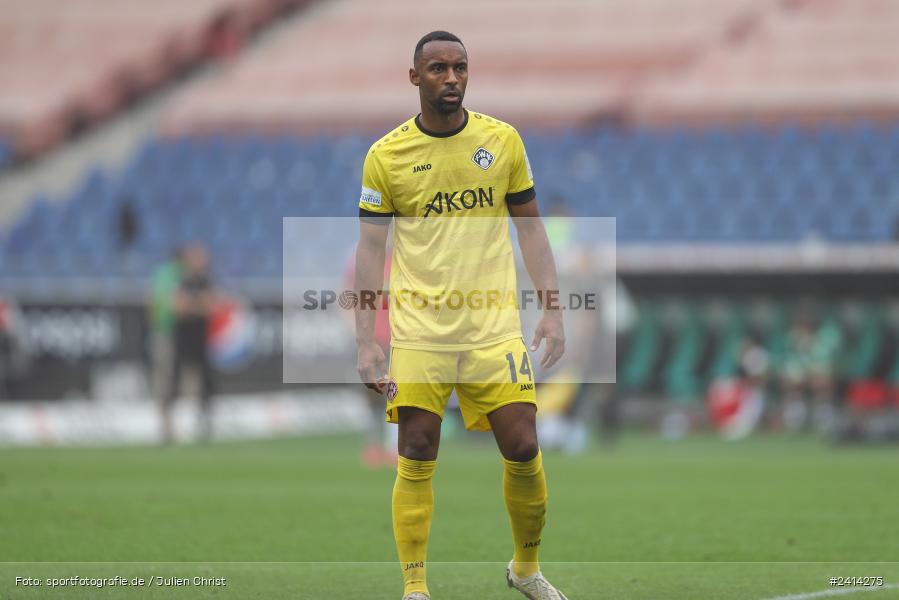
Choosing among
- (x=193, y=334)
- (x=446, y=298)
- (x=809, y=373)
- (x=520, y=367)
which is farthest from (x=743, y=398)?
(x=446, y=298)

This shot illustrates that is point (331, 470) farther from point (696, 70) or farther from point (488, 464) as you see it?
point (696, 70)

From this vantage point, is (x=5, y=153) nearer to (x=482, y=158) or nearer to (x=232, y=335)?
(x=232, y=335)

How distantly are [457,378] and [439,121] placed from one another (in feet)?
3.50

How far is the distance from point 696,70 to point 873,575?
20.7 metres

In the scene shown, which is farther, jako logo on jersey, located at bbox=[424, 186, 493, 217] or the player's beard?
jako logo on jersey, located at bbox=[424, 186, 493, 217]

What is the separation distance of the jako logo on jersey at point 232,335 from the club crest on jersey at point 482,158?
42.9 feet

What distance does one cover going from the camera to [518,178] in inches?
230

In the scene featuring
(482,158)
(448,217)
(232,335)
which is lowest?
(232,335)

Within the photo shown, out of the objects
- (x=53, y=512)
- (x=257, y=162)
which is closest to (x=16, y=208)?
(x=257, y=162)

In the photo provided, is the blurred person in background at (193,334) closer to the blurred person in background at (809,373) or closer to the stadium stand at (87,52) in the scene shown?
the blurred person in background at (809,373)

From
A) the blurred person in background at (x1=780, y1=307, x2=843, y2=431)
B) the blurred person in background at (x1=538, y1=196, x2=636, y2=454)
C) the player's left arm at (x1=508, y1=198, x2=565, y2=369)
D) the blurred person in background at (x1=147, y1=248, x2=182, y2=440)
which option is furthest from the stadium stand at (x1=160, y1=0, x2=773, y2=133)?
the player's left arm at (x1=508, y1=198, x2=565, y2=369)

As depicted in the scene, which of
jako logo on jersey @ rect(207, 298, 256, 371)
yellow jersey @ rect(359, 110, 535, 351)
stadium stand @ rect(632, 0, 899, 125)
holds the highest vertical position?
stadium stand @ rect(632, 0, 899, 125)

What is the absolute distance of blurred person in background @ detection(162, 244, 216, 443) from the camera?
16703 millimetres

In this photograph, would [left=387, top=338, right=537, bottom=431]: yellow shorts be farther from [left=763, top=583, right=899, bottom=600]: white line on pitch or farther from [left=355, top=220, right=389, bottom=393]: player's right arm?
[left=763, top=583, right=899, bottom=600]: white line on pitch
